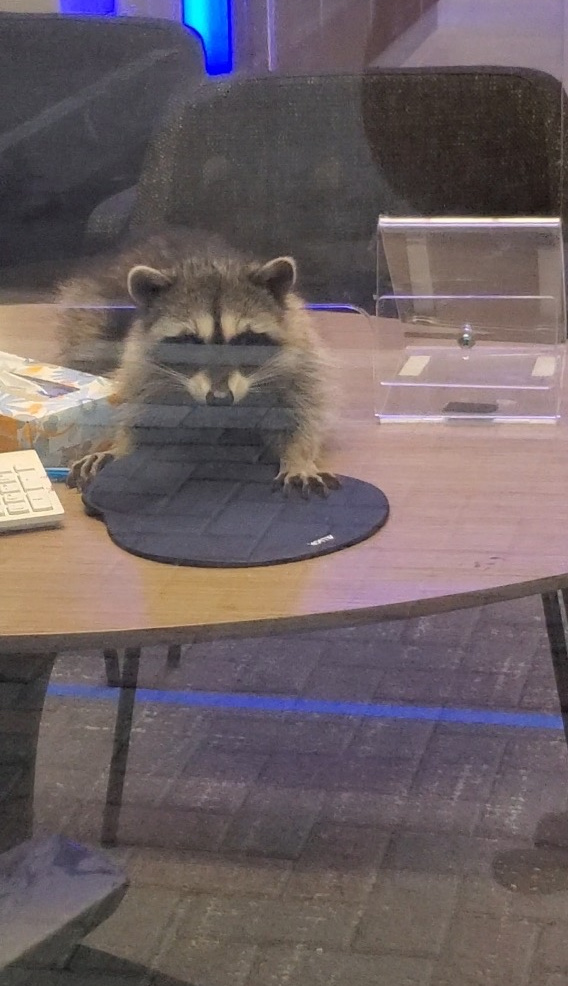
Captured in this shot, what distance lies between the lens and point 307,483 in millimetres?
1200

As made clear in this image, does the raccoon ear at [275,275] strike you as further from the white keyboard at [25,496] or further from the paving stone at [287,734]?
the paving stone at [287,734]

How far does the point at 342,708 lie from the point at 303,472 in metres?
0.37

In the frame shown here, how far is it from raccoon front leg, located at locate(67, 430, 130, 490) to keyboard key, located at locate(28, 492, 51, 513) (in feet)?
0.21

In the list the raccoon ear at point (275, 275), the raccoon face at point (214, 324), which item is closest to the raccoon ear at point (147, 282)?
the raccoon face at point (214, 324)

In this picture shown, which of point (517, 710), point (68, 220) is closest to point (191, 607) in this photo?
point (517, 710)

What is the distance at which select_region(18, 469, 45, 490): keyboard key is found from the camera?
117 cm

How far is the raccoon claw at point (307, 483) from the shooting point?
119 cm

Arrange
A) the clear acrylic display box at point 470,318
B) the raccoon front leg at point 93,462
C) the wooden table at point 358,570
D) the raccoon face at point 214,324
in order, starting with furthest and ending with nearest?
1. the clear acrylic display box at point 470,318
2. the raccoon face at point 214,324
3. the raccoon front leg at point 93,462
4. the wooden table at point 358,570

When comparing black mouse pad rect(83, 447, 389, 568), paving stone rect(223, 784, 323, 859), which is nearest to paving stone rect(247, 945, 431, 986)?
paving stone rect(223, 784, 323, 859)

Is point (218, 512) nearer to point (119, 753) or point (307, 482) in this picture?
point (307, 482)

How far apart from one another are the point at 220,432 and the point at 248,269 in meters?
0.20

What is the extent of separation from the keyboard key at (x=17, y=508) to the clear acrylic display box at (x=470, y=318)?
0.46 meters

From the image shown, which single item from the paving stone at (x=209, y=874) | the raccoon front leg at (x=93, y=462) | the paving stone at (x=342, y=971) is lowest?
the paving stone at (x=342, y=971)

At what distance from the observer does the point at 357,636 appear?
1.30 metres
